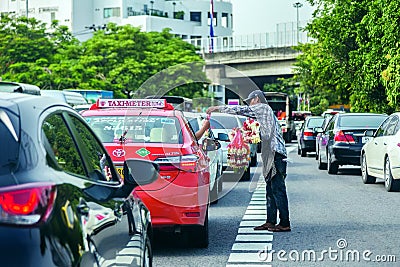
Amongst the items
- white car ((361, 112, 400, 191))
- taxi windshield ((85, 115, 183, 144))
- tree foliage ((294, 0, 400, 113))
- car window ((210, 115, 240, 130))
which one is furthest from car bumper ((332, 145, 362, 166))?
taxi windshield ((85, 115, 183, 144))

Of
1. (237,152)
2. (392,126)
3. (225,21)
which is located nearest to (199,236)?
(392,126)

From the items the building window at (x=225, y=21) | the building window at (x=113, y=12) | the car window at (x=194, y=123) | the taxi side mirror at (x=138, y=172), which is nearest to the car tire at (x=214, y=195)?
the car window at (x=194, y=123)

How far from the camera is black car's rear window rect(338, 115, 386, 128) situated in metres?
22.8

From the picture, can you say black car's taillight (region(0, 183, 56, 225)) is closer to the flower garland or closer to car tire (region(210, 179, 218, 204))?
car tire (region(210, 179, 218, 204))

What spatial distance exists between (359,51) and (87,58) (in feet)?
105

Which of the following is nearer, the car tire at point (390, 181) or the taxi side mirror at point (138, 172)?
the taxi side mirror at point (138, 172)

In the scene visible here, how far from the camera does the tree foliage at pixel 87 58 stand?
63.4 metres

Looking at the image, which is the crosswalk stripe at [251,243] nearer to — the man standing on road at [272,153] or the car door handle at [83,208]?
the man standing on road at [272,153]

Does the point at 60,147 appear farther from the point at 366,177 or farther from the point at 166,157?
the point at 366,177

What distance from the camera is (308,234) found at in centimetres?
1137

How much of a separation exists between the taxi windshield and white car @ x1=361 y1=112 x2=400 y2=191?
7.74 m

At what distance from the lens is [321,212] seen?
13.9 meters

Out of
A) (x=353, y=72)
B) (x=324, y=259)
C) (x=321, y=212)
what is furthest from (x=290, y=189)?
(x=353, y=72)

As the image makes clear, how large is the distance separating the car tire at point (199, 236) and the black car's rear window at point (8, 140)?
18.7ft
